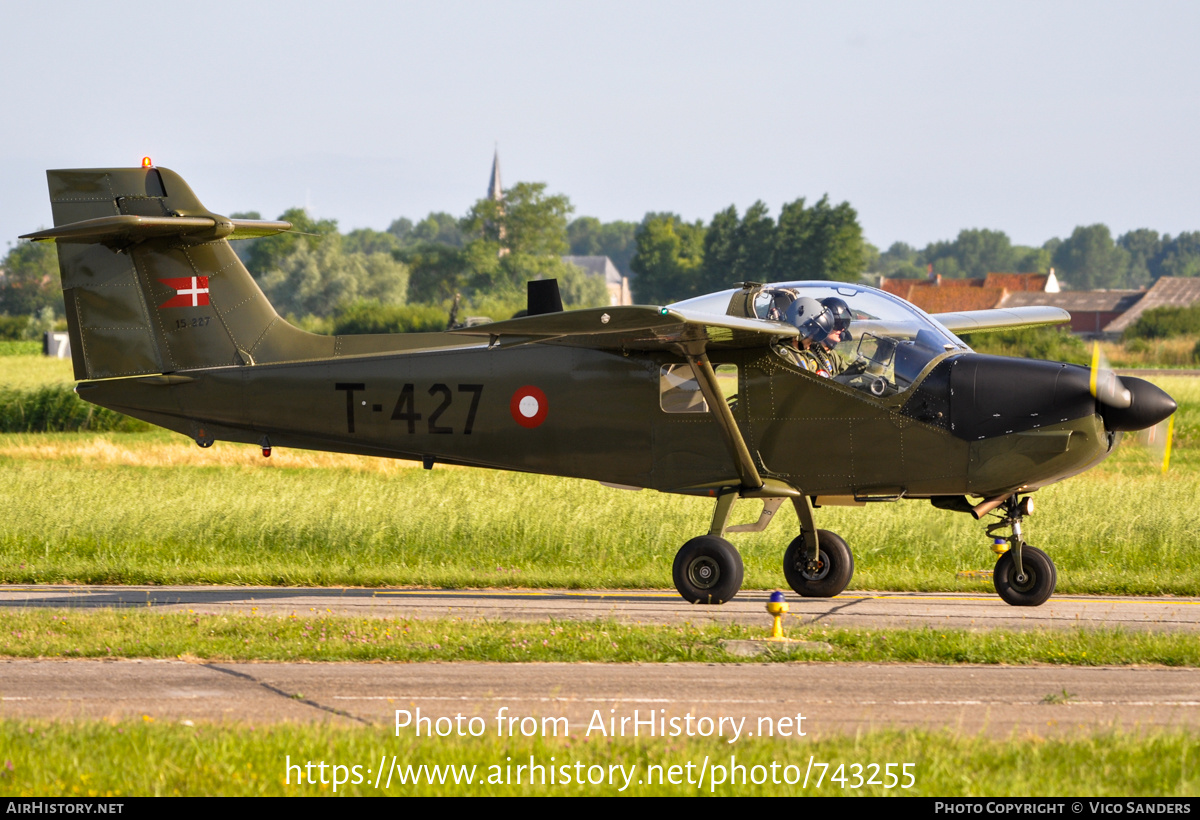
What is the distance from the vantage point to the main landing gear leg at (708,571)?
1167 centimetres

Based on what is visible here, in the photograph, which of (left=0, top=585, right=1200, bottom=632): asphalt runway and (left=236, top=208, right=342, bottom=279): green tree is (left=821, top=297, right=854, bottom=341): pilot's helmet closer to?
(left=0, top=585, right=1200, bottom=632): asphalt runway

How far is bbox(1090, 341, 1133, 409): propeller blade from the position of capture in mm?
10695

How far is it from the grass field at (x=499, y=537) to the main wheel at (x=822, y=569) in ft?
3.37

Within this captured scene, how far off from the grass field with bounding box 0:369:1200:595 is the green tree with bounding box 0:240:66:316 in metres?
145

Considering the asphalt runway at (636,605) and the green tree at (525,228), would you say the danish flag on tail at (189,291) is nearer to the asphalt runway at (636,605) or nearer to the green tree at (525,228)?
the asphalt runway at (636,605)

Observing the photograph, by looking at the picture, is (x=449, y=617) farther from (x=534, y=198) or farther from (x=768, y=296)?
(x=534, y=198)

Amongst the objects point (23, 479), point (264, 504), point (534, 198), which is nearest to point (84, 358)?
point (264, 504)

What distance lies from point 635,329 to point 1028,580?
4.88m

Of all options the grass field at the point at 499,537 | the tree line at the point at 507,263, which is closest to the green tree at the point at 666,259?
the tree line at the point at 507,263

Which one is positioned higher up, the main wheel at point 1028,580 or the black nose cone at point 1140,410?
the black nose cone at point 1140,410

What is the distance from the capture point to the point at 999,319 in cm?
1528

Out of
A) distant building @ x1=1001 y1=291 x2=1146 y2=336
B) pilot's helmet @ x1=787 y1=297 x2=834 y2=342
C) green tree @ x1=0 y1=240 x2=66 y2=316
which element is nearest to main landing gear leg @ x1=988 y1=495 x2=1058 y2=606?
pilot's helmet @ x1=787 y1=297 x2=834 y2=342

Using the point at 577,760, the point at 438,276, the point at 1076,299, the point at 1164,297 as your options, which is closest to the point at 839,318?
the point at 577,760
